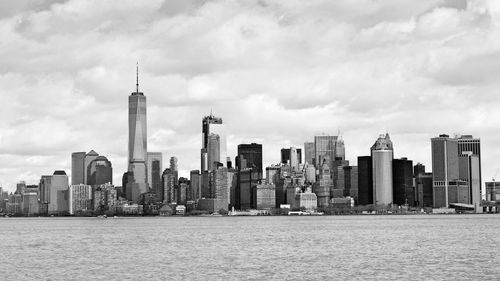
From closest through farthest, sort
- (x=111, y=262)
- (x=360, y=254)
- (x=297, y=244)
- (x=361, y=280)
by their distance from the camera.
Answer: (x=361, y=280), (x=111, y=262), (x=360, y=254), (x=297, y=244)

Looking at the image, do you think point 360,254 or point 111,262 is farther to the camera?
point 360,254

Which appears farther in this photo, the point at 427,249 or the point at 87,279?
the point at 427,249

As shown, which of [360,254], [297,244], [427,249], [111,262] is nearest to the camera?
[111,262]

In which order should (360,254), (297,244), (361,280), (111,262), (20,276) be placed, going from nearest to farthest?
(361,280) < (20,276) < (111,262) < (360,254) < (297,244)

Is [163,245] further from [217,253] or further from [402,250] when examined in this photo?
[402,250]

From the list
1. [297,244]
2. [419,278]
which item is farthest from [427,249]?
[419,278]

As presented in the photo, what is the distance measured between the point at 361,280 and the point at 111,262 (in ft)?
115

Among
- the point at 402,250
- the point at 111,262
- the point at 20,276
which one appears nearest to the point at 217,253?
the point at 111,262

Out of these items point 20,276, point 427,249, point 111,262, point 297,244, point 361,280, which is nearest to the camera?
point 361,280

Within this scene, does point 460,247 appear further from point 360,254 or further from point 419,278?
point 419,278

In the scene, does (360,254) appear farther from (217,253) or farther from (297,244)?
(297,244)

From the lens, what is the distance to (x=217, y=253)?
117m

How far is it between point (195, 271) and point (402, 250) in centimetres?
3888

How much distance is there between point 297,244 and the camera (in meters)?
140
